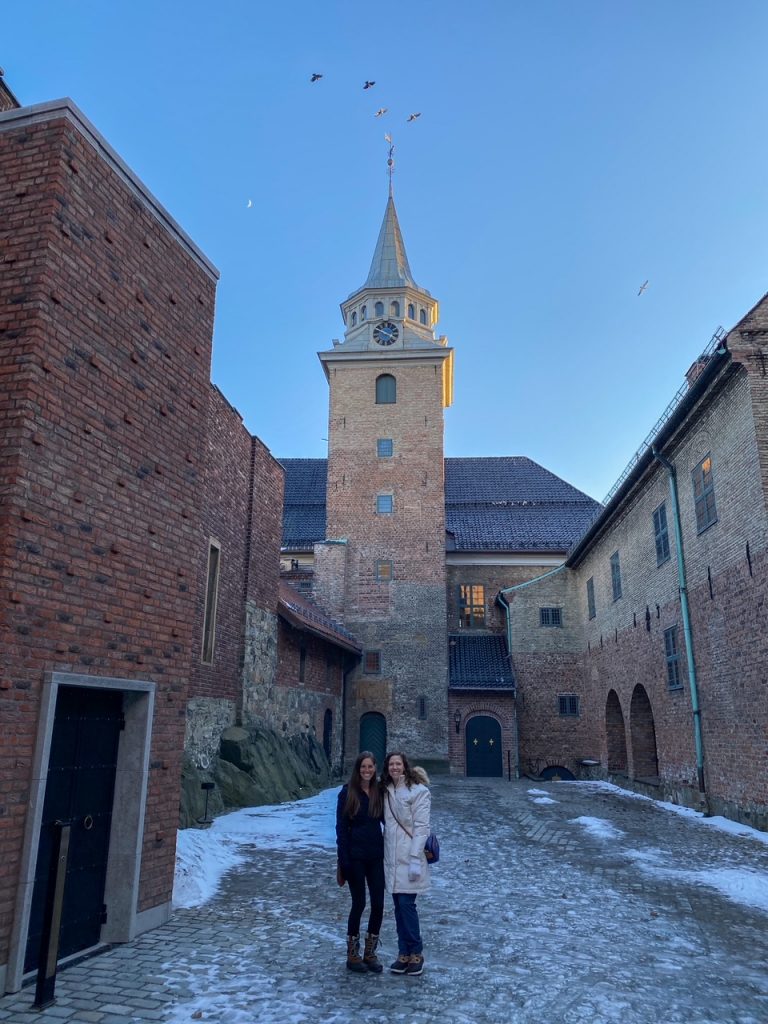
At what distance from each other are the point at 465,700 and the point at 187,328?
21.8 meters

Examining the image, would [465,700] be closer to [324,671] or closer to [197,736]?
[324,671]

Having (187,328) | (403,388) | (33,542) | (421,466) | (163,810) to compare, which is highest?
(403,388)

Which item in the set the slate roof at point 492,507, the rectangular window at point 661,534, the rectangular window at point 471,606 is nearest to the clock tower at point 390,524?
the rectangular window at point 471,606

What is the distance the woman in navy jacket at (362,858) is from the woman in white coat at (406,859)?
80 mm

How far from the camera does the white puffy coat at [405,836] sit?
17.4 feet

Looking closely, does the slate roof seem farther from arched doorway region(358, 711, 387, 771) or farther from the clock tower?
arched doorway region(358, 711, 387, 771)

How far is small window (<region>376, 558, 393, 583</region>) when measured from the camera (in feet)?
93.1

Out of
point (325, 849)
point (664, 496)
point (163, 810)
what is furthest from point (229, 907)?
point (664, 496)

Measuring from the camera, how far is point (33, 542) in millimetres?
5277

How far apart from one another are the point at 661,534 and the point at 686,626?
269 centimetres

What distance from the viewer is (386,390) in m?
30.9

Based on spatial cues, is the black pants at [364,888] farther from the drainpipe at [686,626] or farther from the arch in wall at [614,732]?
the arch in wall at [614,732]

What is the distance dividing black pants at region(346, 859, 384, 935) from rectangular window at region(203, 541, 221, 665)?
29.2 feet

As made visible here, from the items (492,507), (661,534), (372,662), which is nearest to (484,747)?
(372,662)
